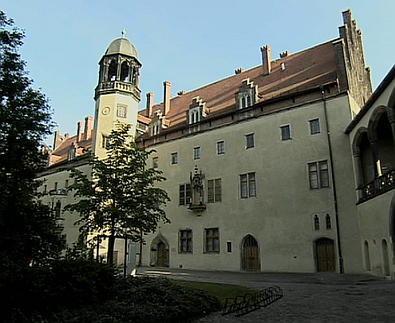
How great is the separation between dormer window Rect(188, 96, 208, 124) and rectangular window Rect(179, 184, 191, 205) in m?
5.93

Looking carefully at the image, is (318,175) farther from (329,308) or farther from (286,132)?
(329,308)

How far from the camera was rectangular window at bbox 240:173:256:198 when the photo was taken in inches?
1109

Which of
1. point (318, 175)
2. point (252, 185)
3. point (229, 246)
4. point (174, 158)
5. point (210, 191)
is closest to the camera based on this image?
point (318, 175)

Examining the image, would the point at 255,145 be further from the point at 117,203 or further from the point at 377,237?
the point at 117,203

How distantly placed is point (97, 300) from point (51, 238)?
17.5 ft

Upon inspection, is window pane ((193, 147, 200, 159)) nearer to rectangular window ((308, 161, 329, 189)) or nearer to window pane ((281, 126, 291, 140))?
window pane ((281, 126, 291, 140))

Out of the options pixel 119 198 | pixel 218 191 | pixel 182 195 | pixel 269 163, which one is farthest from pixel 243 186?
pixel 119 198

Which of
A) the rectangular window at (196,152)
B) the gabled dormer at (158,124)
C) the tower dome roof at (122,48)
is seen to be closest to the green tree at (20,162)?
the rectangular window at (196,152)

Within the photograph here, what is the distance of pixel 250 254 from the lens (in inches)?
1077

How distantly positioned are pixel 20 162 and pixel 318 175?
18.6 meters

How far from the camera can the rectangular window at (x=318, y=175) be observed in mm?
24797

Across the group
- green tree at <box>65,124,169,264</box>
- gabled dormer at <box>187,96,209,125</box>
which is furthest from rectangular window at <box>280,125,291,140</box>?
green tree at <box>65,124,169,264</box>

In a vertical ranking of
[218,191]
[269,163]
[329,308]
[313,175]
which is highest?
[269,163]

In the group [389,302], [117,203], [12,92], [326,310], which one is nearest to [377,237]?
[389,302]
